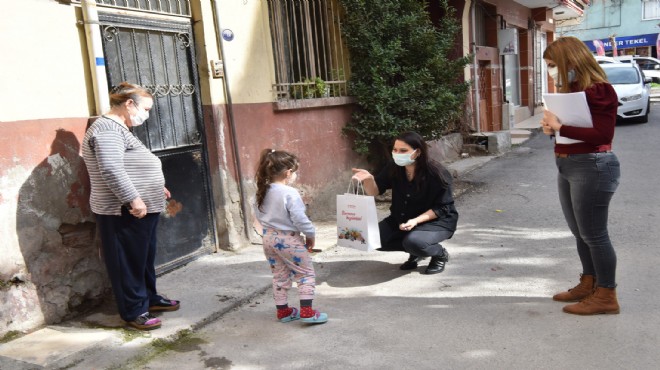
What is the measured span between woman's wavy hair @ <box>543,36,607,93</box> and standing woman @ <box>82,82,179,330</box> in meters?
2.72

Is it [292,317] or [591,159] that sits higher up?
[591,159]

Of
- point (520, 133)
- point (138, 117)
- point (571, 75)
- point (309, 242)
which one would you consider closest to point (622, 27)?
point (520, 133)

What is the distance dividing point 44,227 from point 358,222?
7.34 feet

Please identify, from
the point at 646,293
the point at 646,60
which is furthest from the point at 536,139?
the point at 646,60

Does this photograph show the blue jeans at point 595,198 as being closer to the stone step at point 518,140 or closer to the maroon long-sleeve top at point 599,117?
the maroon long-sleeve top at point 599,117

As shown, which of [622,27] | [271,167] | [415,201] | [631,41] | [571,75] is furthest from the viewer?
[622,27]

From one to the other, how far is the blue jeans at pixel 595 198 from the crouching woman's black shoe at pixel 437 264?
1.34 meters

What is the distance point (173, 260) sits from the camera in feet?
16.6

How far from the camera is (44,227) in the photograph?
3.84m

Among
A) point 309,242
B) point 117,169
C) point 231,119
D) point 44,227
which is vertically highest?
point 231,119

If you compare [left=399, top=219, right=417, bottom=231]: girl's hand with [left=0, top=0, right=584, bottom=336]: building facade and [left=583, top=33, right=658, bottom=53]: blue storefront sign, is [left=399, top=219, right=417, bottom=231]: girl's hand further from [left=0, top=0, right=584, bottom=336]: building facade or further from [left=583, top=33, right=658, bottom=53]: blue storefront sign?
[left=583, top=33, right=658, bottom=53]: blue storefront sign

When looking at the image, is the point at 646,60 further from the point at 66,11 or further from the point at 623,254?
the point at 66,11

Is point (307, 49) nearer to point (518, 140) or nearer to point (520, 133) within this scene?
point (518, 140)

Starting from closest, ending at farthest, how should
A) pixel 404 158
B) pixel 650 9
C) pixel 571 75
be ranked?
1. pixel 571 75
2. pixel 404 158
3. pixel 650 9
